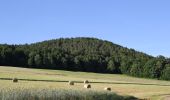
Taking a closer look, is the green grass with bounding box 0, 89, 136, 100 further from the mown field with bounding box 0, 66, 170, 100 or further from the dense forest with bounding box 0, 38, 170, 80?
the dense forest with bounding box 0, 38, 170, 80

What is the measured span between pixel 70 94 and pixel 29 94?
210 inches

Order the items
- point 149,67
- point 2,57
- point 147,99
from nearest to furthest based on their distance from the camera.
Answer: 1. point 147,99
2. point 2,57
3. point 149,67

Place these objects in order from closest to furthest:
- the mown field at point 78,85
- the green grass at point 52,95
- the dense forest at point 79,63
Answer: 1. the green grass at point 52,95
2. the mown field at point 78,85
3. the dense forest at point 79,63

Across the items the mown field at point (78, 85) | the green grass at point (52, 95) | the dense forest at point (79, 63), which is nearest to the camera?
the green grass at point (52, 95)

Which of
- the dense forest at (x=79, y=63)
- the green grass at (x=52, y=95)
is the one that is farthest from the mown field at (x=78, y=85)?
the dense forest at (x=79, y=63)

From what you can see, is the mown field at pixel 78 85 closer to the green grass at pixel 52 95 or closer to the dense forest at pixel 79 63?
the green grass at pixel 52 95

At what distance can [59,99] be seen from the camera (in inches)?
1168

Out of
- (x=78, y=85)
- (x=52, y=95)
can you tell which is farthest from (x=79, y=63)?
(x=52, y=95)

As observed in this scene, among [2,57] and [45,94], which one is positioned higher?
[2,57]

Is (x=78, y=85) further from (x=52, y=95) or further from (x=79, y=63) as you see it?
(x=79, y=63)

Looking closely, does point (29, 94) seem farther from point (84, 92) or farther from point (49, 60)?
point (49, 60)

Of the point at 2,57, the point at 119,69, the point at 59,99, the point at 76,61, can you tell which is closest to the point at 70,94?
the point at 59,99

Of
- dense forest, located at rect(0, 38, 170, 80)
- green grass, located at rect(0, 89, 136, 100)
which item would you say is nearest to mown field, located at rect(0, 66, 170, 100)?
green grass, located at rect(0, 89, 136, 100)

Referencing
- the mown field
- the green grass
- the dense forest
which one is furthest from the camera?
the dense forest
